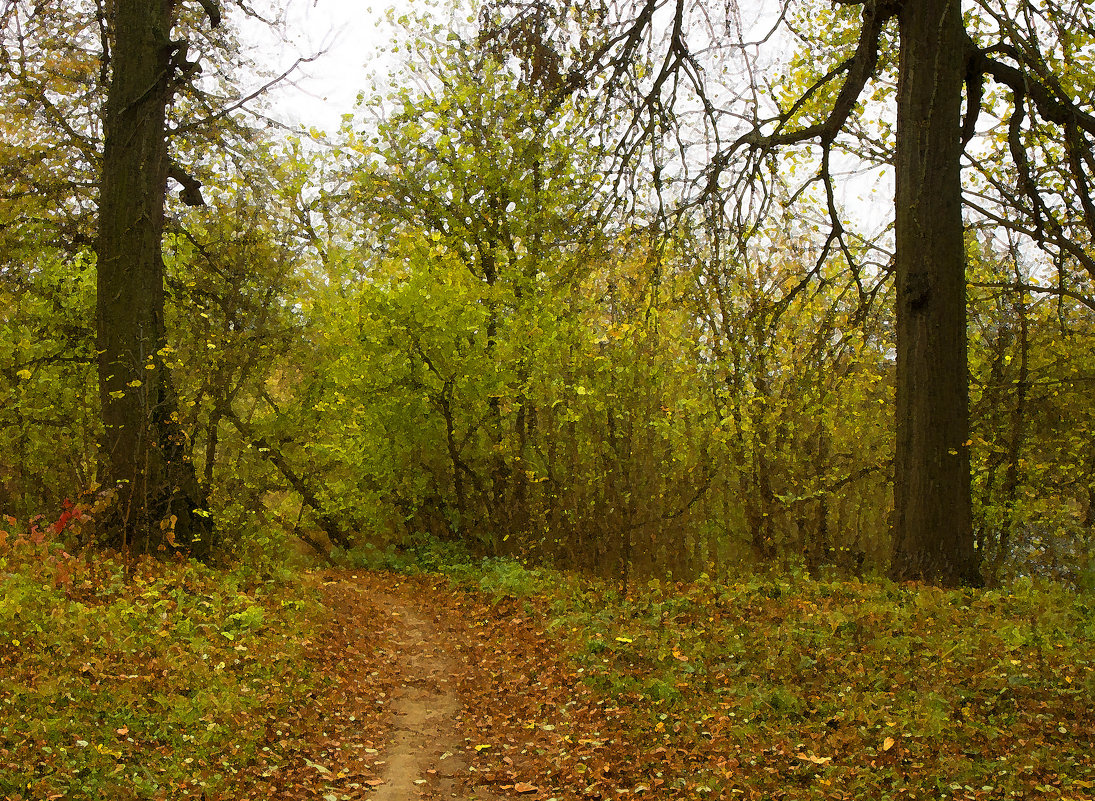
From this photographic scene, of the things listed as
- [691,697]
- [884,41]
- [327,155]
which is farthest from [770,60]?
[327,155]

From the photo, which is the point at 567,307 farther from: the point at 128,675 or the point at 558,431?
the point at 128,675

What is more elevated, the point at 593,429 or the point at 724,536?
the point at 593,429

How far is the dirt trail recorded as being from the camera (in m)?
5.54

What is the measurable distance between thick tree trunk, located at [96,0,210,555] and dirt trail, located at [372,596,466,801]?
2.66 m

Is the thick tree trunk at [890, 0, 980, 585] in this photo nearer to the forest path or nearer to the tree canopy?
the tree canopy

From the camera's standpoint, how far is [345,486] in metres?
15.5

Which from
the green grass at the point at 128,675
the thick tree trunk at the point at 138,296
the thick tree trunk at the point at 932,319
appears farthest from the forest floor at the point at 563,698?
the thick tree trunk at the point at 138,296

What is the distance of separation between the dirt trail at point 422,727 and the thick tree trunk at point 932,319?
4.16m

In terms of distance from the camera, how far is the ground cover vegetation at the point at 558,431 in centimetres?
547

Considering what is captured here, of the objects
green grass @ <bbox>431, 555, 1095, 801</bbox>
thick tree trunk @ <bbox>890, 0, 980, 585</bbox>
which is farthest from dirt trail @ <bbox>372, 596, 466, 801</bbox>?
thick tree trunk @ <bbox>890, 0, 980, 585</bbox>

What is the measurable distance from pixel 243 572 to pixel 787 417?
26.2 feet

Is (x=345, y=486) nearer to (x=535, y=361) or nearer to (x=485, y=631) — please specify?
(x=535, y=361)

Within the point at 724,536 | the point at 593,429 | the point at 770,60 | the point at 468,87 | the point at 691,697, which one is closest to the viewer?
the point at 691,697

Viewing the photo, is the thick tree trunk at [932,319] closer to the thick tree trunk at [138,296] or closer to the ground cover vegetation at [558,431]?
the ground cover vegetation at [558,431]
